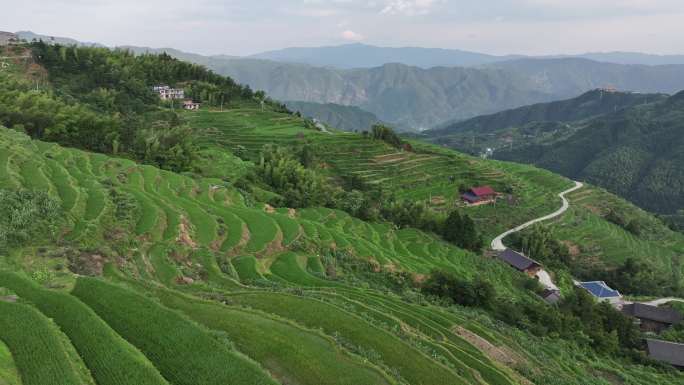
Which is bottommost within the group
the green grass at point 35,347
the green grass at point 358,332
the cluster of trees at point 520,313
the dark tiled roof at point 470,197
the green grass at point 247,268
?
the dark tiled roof at point 470,197

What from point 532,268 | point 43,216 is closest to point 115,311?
point 43,216

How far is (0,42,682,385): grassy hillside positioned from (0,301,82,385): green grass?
0.04 m

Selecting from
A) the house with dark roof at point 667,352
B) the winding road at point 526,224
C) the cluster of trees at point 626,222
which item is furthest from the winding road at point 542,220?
the house with dark roof at point 667,352

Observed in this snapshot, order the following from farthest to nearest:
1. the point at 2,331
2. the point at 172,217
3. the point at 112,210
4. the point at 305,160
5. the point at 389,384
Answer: the point at 305,160 < the point at 172,217 < the point at 112,210 < the point at 389,384 < the point at 2,331

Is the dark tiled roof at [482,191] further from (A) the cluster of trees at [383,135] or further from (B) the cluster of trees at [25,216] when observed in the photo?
(B) the cluster of trees at [25,216]

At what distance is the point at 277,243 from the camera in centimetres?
2564

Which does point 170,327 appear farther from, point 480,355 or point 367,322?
point 480,355

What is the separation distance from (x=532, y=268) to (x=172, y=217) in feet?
137

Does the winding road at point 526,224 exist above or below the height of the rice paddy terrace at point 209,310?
below

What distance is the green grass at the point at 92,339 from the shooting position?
31.1 ft

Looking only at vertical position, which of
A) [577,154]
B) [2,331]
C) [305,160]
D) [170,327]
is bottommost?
[577,154]

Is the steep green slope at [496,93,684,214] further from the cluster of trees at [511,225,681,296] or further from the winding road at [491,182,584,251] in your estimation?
the cluster of trees at [511,225,681,296]

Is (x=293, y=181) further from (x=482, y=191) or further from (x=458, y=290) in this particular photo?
(x=482, y=191)

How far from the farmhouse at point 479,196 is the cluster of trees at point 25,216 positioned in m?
64.1
